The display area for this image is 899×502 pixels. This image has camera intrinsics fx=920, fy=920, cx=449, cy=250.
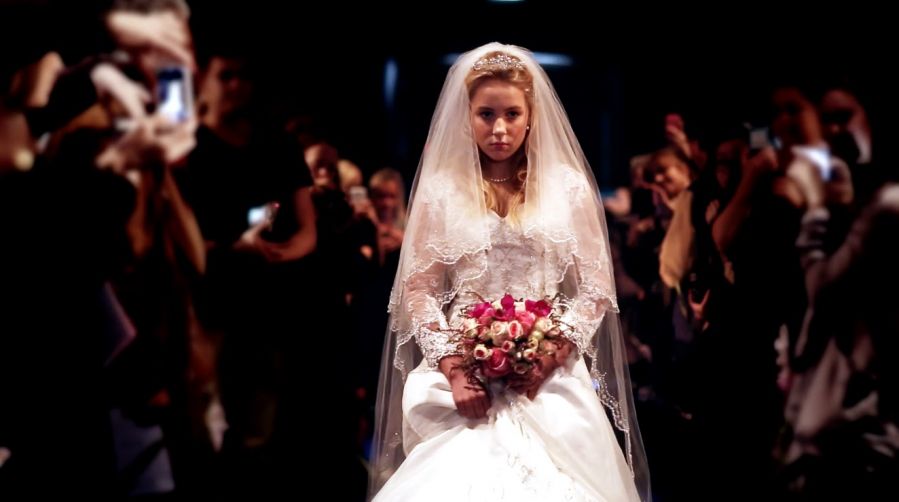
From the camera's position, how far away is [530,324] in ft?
9.32

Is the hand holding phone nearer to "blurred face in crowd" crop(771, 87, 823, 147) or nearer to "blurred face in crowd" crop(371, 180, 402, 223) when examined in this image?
"blurred face in crowd" crop(371, 180, 402, 223)

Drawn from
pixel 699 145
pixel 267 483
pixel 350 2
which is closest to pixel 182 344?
pixel 267 483

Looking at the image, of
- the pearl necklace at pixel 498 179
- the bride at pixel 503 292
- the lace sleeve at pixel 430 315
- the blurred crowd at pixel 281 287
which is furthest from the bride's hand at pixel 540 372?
the blurred crowd at pixel 281 287

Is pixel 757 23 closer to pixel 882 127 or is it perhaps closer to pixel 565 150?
pixel 882 127

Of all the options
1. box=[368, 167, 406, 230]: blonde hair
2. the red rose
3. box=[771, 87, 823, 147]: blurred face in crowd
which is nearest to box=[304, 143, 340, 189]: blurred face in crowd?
box=[368, 167, 406, 230]: blonde hair

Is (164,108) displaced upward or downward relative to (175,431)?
upward

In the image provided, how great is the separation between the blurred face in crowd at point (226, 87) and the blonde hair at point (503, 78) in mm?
1205

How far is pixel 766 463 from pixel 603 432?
1.22 m

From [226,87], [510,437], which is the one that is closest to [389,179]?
[226,87]

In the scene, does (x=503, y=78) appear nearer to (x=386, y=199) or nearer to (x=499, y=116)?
(x=499, y=116)

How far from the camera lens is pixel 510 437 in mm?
2875

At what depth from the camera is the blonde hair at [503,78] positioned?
3156 mm

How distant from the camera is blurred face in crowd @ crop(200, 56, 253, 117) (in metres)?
3.88

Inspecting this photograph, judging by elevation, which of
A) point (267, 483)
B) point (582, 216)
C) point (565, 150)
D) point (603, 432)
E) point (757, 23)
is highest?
point (757, 23)
